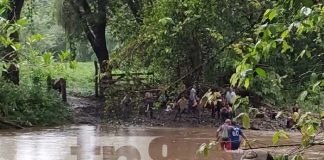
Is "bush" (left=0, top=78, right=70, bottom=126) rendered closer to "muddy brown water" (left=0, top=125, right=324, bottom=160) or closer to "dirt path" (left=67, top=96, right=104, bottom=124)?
"dirt path" (left=67, top=96, right=104, bottom=124)

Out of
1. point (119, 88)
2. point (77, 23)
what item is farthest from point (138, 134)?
point (77, 23)

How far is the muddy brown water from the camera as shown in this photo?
16.0m

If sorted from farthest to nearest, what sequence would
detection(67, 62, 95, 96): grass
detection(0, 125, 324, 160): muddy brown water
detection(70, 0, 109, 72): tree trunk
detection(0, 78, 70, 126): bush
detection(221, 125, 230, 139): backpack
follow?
detection(67, 62, 95, 96): grass < detection(70, 0, 109, 72): tree trunk < detection(0, 78, 70, 126): bush < detection(0, 125, 324, 160): muddy brown water < detection(221, 125, 230, 139): backpack

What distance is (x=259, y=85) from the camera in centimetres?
2750

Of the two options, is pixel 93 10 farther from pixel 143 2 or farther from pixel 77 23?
pixel 143 2

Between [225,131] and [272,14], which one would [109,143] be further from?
[272,14]

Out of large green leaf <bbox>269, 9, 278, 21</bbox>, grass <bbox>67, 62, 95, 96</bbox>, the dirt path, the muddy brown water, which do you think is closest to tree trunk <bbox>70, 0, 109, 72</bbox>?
the dirt path

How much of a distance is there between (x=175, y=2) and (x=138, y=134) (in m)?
5.79

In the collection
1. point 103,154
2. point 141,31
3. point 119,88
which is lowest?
point 103,154

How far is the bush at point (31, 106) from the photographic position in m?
24.3

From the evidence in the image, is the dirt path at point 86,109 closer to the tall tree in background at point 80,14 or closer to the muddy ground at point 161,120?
the muddy ground at point 161,120

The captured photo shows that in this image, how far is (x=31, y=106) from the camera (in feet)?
83.3

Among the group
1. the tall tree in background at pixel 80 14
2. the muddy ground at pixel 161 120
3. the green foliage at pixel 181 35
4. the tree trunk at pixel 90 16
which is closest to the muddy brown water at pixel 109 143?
the muddy ground at pixel 161 120

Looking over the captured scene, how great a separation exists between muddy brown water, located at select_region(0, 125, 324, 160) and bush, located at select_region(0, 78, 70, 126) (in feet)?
3.42
